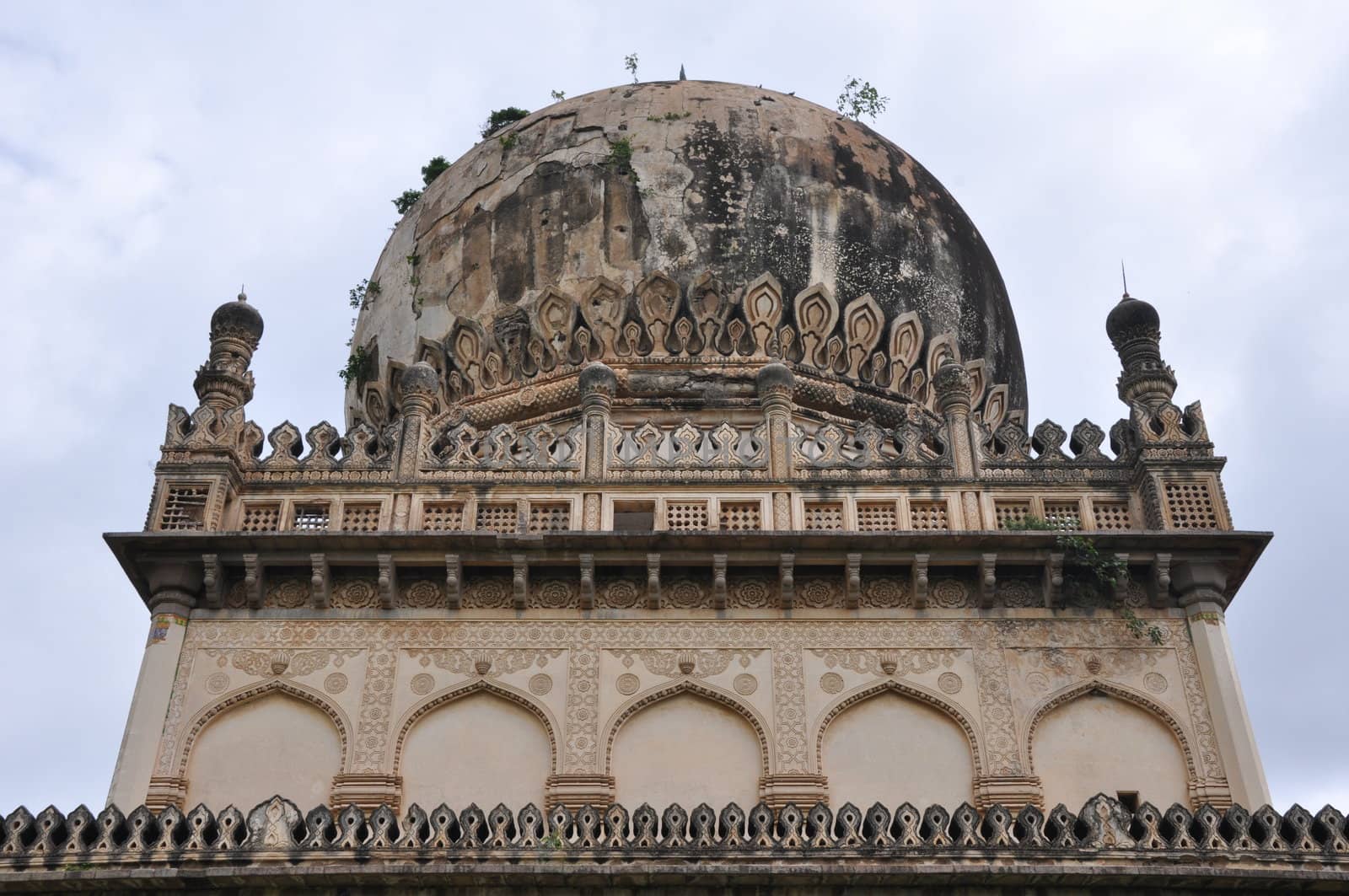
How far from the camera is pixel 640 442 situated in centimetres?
1317

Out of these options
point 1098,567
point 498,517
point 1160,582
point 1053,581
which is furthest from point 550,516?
point 1160,582

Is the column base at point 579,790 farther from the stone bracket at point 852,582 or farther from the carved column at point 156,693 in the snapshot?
the carved column at point 156,693

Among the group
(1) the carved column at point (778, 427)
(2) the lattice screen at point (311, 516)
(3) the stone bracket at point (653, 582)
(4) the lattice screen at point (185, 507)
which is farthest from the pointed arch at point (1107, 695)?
(4) the lattice screen at point (185, 507)

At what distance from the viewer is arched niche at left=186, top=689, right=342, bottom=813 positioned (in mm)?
11547

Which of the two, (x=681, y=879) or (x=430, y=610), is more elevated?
(x=430, y=610)

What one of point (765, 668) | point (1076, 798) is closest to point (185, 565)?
point (765, 668)

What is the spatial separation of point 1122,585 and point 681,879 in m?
4.46

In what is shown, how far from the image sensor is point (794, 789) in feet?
37.6

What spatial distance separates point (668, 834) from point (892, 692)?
2772 mm

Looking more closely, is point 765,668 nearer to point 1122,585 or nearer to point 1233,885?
point 1122,585

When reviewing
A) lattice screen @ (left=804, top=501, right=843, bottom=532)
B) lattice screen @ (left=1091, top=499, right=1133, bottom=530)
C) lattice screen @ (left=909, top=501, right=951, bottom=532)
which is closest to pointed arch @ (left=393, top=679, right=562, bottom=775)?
lattice screen @ (left=804, top=501, right=843, bottom=532)

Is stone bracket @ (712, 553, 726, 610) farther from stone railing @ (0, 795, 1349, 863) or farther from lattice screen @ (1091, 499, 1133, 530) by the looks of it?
lattice screen @ (1091, 499, 1133, 530)

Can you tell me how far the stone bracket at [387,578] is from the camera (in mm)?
12125

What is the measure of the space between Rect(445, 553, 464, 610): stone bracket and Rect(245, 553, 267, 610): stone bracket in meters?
1.37
